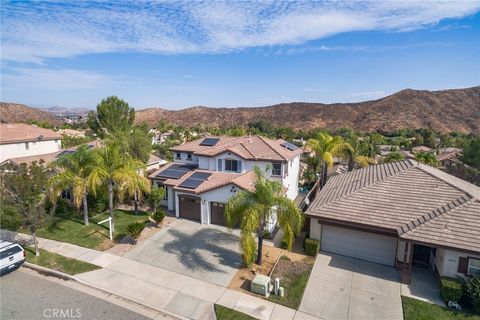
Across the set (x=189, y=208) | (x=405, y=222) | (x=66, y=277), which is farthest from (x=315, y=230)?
(x=66, y=277)

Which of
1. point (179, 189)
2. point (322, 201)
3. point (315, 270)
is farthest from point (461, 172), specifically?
point (179, 189)

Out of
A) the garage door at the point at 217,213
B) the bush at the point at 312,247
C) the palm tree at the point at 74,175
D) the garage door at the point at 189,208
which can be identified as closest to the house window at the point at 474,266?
the bush at the point at 312,247

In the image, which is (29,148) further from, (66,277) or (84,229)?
(66,277)

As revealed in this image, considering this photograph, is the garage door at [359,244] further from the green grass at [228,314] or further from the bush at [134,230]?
the bush at [134,230]

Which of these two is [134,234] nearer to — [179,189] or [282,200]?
[179,189]

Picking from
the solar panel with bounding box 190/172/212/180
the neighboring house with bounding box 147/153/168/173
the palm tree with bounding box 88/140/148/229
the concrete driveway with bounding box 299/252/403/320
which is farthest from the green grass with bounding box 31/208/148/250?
the concrete driveway with bounding box 299/252/403/320
